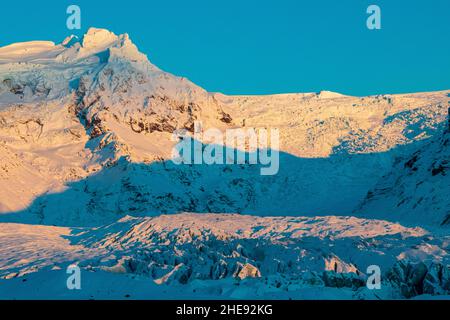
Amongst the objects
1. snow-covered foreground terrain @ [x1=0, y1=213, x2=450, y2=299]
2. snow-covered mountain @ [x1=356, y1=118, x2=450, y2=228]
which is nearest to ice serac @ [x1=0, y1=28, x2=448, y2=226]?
snow-covered mountain @ [x1=356, y1=118, x2=450, y2=228]

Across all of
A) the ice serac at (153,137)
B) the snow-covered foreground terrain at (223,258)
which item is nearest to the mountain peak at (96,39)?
the ice serac at (153,137)

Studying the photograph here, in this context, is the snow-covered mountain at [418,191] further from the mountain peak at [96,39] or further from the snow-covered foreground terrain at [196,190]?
the mountain peak at [96,39]

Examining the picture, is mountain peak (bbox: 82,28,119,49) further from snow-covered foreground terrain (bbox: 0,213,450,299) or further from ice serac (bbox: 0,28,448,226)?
snow-covered foreground terrain (bbox: 0,213,450,299)

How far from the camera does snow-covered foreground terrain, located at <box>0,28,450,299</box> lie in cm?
2884

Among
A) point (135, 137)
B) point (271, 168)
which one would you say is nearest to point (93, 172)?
point (135, 137)

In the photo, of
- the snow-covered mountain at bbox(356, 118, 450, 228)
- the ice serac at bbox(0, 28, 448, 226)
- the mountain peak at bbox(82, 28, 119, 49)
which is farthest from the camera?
the mountain peak at bbox(82, 28, 119, 49)

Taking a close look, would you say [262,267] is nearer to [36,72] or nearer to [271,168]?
[271,168]

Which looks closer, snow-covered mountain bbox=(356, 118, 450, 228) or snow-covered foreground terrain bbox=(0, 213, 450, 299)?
snow-covered foreground terrain bbox=(0, 213, 450, 299)

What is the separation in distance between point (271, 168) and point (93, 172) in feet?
73.1

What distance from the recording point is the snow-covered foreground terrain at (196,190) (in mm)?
28844

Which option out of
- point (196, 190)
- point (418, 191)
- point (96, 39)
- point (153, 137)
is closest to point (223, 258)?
point (418, 191)

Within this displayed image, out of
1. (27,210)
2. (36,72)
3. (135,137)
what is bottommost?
(27,210)

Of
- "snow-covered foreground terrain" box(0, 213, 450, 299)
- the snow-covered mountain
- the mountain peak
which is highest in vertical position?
the mountain peak
